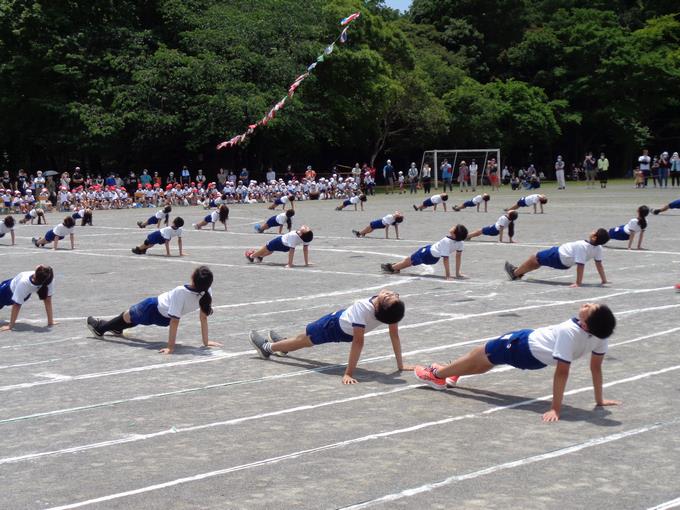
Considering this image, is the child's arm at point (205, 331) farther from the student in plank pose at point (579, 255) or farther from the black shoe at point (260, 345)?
the student in plank pose at point (579, 255)

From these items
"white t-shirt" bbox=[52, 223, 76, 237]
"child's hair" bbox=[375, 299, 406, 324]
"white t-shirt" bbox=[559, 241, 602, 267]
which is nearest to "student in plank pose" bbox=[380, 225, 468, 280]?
"white t-shirt" bbox=[559, 241, 602, 267]

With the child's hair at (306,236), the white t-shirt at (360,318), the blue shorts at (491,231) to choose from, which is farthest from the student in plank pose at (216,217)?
the white t-shirt at (360,318)

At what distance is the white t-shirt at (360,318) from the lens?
10766 millimetres

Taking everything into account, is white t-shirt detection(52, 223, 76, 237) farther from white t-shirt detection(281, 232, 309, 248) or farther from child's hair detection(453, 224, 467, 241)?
child's hair detection(453, 224, 467, 241)

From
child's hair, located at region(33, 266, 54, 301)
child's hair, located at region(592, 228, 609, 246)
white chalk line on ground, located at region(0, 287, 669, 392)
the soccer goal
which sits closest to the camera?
white chalk line on ground, located at region(0, 287, 669, 392)

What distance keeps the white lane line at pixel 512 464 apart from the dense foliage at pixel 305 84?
44886 millimetres

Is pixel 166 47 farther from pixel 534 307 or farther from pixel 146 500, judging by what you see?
pixel 146 500

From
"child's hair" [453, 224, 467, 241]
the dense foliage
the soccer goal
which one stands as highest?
the dense foliage

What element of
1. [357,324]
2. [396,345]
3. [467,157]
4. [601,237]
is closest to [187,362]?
[357,324]

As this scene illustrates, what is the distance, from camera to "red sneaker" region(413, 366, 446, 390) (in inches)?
409

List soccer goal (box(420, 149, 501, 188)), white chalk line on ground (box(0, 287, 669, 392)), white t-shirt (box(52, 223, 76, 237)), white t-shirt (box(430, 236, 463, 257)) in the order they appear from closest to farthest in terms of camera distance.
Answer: white chalk line on ground (box(0, 287, 669, 392)) < white t-shirt (box(430, 236, 463, 257)) < white t-shirt (box(52, 223, 76, 237)) < soccer goal (box(420, 149, 501, 188))

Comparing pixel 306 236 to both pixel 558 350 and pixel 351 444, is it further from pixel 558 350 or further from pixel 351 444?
pixel 351 444

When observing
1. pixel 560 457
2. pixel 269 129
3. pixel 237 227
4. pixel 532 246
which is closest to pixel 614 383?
pixel 560 457

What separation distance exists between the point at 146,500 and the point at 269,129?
4891cm
